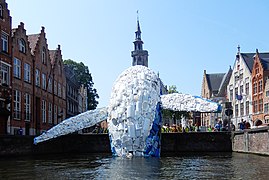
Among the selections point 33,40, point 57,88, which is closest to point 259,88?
point 57,88

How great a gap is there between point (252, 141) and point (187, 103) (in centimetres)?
896

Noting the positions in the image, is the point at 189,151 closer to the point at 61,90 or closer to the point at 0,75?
the point at 0,75

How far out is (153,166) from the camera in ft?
52.6

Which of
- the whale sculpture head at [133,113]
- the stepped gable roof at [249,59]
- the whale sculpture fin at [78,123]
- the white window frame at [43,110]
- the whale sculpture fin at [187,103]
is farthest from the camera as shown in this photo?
the stepped gable roof at [249,59]

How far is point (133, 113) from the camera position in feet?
59.2

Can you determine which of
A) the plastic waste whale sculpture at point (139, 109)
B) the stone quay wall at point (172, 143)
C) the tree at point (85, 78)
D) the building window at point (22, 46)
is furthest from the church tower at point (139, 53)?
the plastic waste whale sculpture at point (139, 109)

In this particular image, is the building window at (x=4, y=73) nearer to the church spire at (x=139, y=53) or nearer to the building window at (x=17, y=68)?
the building window at (x=17, y=68)

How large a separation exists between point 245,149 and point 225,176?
16.3m

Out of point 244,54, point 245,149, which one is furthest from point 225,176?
point 244,54

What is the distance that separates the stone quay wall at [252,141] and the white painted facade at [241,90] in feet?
76.4

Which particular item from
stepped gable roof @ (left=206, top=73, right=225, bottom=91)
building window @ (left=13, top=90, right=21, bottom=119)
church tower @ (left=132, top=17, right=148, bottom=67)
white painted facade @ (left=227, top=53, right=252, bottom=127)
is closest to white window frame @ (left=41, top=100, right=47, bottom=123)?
building window @ (left=13, top=90, right=21, bottom=119)

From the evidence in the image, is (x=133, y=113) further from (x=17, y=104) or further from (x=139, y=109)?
(x=17, y=104)

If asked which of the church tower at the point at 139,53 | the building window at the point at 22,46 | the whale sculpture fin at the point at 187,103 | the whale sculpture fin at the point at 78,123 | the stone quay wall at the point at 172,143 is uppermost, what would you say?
the church tower at the point at 139,53

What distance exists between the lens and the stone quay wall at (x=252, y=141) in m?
24.2
